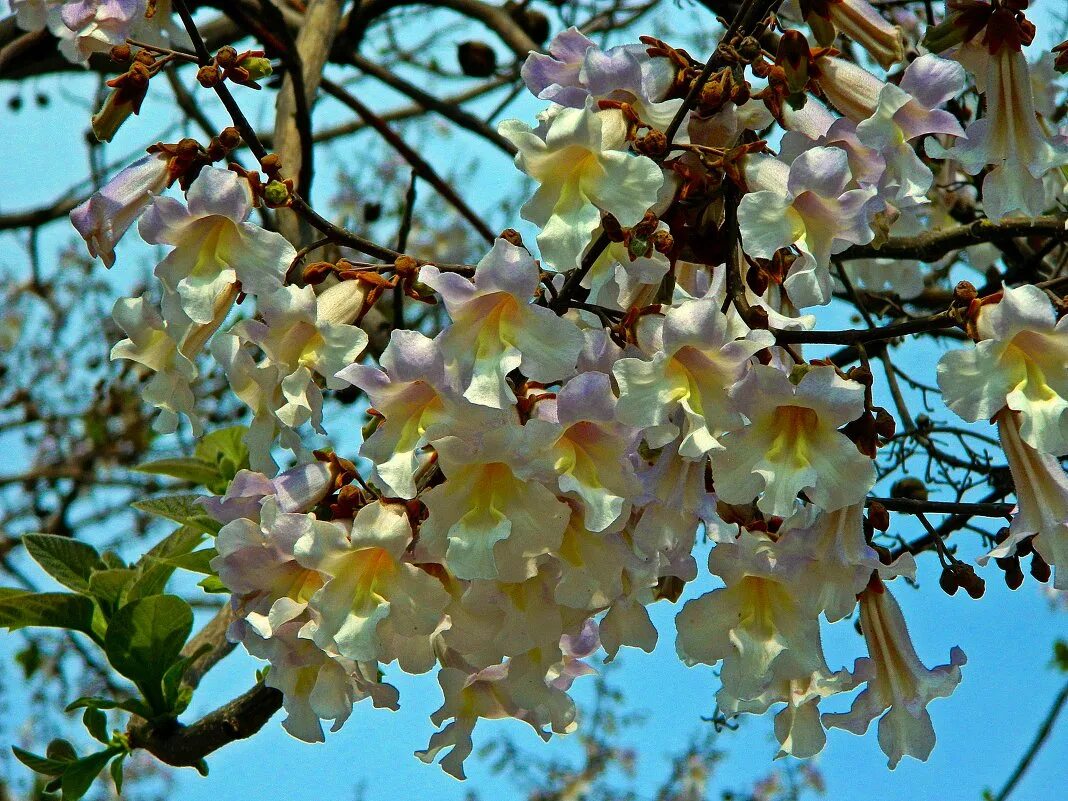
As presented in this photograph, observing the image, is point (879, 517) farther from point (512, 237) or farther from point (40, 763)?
point (40, 763)

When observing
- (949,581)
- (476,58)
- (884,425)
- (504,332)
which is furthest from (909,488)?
(476,58)

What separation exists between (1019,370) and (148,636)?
1216 mm

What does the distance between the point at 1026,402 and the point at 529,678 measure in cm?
62

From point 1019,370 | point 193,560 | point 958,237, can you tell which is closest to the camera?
point 1019,370

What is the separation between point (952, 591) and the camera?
138cm

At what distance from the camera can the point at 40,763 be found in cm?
170

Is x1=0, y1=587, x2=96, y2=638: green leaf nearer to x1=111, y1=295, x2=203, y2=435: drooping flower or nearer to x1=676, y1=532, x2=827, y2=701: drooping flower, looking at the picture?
x1=111, y1=295, x2=203, y2=435: drooping flower

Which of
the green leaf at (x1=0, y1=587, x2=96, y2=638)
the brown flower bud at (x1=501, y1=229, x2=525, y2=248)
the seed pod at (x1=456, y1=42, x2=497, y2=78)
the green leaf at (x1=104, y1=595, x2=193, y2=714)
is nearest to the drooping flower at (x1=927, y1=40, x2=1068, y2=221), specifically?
the brown flower bud at (x1=501, y1=229, x2=525, y2=248)

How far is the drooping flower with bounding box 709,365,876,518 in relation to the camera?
1.08m

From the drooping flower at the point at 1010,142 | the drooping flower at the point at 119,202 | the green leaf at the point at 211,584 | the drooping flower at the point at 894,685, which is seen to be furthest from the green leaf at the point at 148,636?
the drooping flower at the point at 1010,142

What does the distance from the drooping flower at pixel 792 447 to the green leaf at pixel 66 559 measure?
1099 millimetres

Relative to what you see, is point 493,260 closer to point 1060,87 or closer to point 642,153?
point 642,153

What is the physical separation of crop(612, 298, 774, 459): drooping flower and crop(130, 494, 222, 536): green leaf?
0.78m

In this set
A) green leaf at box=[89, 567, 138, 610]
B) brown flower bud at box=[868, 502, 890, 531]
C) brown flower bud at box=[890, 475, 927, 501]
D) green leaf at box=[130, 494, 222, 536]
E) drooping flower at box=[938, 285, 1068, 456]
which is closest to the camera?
drooping flower at box=[938, 285, 1068, 456]
